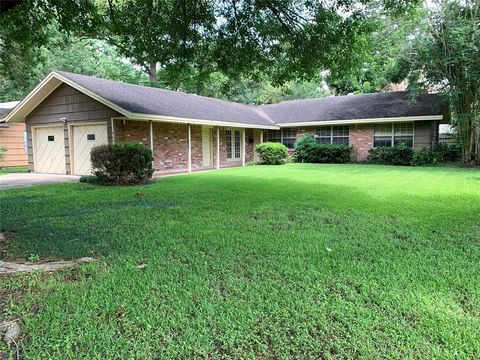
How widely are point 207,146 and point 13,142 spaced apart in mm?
10510

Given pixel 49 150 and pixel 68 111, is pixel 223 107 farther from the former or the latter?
pixel 49 150

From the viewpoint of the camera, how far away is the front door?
1820 cm

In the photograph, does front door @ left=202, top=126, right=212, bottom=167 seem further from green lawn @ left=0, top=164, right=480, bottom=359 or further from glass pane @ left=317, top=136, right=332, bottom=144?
green lawn @ left=0, top=164, right=480, bottom=359

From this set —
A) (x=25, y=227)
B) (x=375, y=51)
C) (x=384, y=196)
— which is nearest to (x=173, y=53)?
(x=25, y=227)

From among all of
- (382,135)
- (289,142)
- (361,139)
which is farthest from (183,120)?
(382,135)

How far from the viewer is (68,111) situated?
46.3ft

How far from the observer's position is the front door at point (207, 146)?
18.2 meters

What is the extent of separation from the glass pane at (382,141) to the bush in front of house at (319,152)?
4.50 ft

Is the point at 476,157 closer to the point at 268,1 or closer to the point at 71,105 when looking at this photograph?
the point at 268,1

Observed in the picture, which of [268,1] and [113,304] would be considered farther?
[268,1]

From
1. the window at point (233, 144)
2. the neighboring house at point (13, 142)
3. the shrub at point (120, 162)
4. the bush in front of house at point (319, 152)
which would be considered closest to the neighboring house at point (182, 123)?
the window at point (233, 144)

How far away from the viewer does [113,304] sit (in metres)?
2.94

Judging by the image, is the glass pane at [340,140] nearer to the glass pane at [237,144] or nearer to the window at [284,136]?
the window at [284,136]

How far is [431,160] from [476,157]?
1.84 metres
